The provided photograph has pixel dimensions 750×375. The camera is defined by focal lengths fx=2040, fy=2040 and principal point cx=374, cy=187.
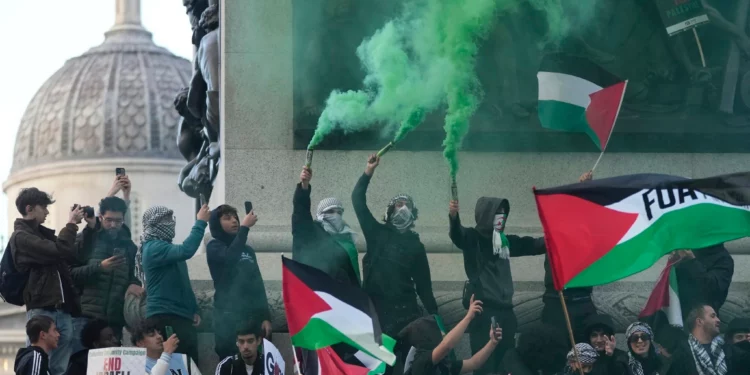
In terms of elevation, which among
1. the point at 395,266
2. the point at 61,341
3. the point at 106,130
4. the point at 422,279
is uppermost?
the point at 106,130

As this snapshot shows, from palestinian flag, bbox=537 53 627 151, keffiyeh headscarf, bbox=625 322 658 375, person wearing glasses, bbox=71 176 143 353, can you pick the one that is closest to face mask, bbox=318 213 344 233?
person wearing glasses, bbox=71 176 143 353

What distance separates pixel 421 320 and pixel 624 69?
4.64m

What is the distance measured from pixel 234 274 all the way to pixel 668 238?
12.4 ft

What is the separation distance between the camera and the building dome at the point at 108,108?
265 ft

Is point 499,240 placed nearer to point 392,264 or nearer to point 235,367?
point 392,264

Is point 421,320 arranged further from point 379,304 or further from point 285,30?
point 285,30

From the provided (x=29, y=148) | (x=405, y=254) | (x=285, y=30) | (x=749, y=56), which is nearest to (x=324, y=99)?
(x=285, y=30)

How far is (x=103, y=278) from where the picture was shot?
1705 cm

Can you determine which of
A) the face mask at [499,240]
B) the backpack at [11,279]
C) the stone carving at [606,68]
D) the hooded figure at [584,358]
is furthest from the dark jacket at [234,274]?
the hooded figure at [584,358]

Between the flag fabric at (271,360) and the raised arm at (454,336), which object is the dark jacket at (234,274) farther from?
the raised arm at (454,336)

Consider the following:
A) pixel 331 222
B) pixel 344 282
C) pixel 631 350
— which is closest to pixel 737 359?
pixel 631 350

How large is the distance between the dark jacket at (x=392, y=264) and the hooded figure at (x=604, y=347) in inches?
54.0

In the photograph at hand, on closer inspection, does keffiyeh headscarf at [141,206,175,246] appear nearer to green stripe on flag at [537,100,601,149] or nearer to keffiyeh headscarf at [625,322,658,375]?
green stripe on flag at [537,100,601,149]

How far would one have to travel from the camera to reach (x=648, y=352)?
16.2 meters
